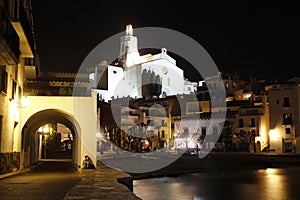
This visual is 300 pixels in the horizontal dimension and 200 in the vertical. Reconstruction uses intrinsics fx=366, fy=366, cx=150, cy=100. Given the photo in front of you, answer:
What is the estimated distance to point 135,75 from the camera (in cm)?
7956

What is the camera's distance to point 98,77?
73875 mm

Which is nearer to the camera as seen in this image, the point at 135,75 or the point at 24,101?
the point at 24,101

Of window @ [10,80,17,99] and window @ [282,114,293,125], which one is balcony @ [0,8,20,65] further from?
window @ [282,114,293,125]

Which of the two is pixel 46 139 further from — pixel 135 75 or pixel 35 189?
pixel 135 75

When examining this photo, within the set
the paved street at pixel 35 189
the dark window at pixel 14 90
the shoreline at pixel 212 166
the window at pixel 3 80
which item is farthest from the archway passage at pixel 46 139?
the shoreline at pixel 212 166

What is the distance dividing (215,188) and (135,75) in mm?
63691

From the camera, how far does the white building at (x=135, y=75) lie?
73.8 meters

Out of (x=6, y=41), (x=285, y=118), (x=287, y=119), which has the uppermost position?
(x=6, y=41)

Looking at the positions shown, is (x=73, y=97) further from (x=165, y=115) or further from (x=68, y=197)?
(x=165, y=115)

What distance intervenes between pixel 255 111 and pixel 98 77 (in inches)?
1380

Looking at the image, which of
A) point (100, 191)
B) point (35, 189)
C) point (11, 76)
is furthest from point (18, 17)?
point (100, 191)

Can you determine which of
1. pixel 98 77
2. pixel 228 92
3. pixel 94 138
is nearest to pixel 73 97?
pixel 94 138

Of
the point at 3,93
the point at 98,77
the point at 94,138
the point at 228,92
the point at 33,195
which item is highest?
the point at 98,77

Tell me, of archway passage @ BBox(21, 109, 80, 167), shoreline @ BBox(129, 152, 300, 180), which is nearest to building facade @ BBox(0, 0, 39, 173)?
archway passage @ BBox(21, 109, 80, 167)
